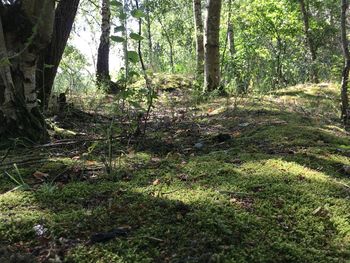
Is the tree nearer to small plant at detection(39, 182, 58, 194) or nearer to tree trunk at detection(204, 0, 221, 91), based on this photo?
small plant at detection(39, 182, 58, 194)

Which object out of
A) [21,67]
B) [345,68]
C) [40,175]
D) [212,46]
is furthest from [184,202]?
[212,46]

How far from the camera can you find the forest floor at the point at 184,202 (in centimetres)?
188

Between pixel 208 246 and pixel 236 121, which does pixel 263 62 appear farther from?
pixel 208 246

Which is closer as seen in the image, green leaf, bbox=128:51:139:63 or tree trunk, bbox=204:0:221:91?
green leaf, bbox=128:51:139:63

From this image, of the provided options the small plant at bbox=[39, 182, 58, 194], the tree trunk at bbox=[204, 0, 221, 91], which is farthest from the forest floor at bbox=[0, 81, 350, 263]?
the tree trunk at bbox=[204, 0, 221, 91]

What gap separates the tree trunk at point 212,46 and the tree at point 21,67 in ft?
16.2

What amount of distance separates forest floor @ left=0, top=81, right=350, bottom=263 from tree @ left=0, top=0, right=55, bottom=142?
11.4 inches

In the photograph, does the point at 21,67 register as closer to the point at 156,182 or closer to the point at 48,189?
the point at 48,189

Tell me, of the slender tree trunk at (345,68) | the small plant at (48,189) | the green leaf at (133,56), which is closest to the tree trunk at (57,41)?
the green leaf at (133,56)

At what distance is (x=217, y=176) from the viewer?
288 cm

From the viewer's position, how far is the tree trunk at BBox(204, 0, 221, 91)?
850cm

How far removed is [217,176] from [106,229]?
1111 millimetres

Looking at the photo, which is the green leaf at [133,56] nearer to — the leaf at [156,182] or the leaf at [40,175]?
the leaf at [156,182]

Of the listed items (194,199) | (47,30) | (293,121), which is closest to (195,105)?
(293,121)
